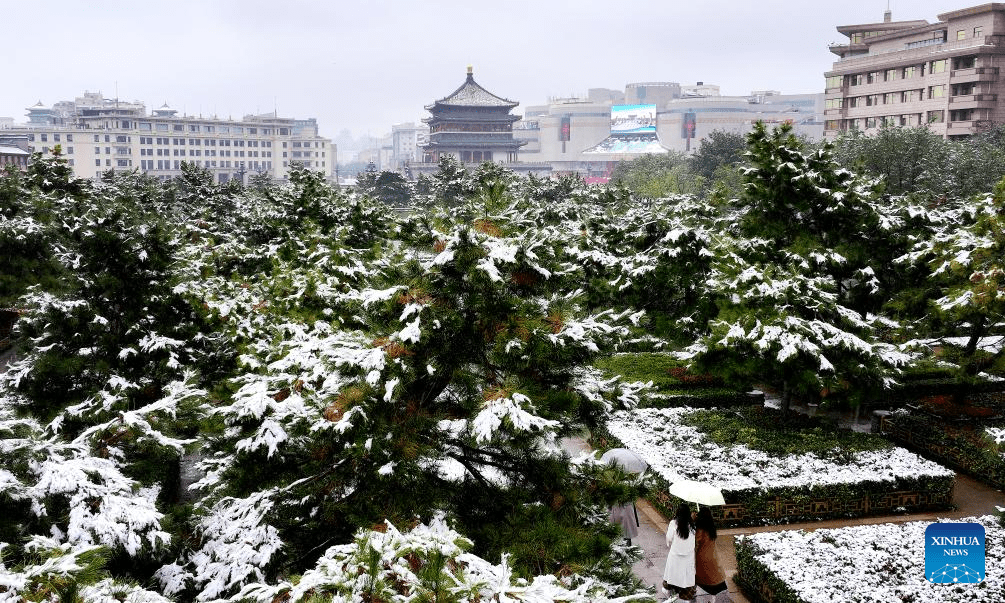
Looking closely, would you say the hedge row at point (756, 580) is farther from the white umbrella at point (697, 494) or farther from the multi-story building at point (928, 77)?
the multi-story building at point (928, 77)

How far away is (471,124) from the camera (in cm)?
8619

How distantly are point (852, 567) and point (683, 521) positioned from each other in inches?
83.6

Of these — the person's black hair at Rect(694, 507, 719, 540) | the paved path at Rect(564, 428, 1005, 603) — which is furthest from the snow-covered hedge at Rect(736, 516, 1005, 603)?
the person's black hair at Rect(694, 507, 719, 540)

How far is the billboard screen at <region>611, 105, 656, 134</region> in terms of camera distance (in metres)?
124

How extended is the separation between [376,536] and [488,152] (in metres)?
86.7

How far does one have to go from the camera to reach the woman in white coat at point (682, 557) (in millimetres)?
7023

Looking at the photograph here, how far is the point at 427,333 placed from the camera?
201 inches

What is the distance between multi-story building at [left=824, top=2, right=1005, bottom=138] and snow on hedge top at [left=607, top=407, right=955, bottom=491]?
3609cm

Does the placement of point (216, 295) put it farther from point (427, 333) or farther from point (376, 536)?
point (376, 536)

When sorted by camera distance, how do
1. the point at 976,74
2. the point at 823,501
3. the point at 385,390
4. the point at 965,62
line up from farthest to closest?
the point at 965,62 < the point at 976,74 < the point at 823,501 < the point at 385,390

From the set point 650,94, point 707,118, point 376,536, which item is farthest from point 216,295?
point 650,94

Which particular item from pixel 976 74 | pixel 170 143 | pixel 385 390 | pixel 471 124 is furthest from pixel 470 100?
pixel 385 390

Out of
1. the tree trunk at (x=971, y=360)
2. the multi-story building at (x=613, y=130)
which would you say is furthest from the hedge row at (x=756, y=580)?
the multi-story building at (x=613, y=130)

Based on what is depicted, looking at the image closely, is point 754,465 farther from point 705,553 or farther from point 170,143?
point 170,143
